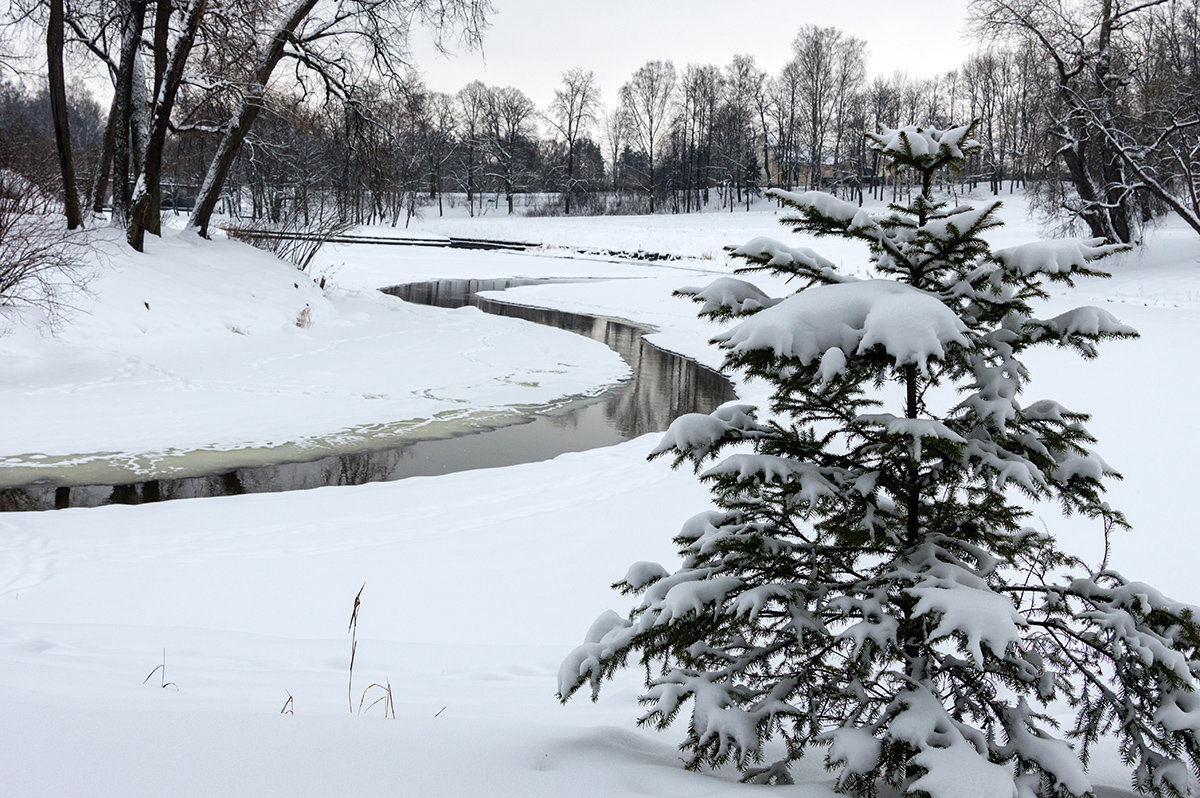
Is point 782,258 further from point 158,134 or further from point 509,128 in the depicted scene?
point 509,128

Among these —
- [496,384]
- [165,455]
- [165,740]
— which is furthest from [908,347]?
[496,384]

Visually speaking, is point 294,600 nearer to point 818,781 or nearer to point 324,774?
point 324,774

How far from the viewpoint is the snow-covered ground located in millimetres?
2143

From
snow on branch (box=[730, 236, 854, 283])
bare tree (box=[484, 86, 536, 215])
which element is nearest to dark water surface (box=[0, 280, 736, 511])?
snow on branch (box=[730, 236, 854, 283])

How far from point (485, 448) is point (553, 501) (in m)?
2.44

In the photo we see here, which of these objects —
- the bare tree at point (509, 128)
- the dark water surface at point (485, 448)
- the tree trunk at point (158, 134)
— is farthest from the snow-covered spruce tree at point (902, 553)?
the bare tree at point (509, 128)

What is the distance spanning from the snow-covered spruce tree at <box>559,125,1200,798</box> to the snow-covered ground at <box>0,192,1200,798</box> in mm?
316

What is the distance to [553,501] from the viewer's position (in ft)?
22.6

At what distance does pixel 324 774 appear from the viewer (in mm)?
1983

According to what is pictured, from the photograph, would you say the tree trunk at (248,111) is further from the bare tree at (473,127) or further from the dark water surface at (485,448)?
the bare tree at (473,127)

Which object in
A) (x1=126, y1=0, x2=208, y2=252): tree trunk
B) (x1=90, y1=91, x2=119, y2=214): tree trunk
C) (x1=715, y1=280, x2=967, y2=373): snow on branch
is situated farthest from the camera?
(x1=90, y1=91, x2=119, y2=214): tree trunk

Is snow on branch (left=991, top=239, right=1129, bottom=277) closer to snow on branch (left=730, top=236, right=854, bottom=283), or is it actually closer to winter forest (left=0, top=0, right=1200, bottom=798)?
winter forest (left=0, top=0, right=1200, bottom=798)

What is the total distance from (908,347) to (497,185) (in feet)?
243

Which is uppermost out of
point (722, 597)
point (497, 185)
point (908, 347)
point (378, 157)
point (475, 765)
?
point (497, 185)
